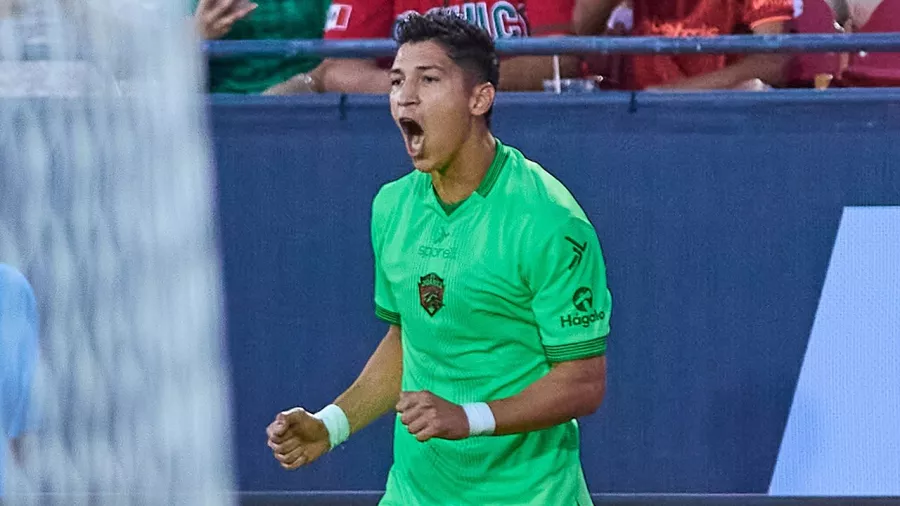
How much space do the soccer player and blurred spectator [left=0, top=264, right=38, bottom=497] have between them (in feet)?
2.33

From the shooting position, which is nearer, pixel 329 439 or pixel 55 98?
pixel 55 98

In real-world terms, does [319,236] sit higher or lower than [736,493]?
higher

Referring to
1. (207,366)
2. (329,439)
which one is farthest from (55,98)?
(329,439)

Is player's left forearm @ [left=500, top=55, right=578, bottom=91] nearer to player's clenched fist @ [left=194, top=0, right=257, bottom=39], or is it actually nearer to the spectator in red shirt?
the spectator in red shirt

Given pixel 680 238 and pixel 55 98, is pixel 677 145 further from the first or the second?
pixel 55 98

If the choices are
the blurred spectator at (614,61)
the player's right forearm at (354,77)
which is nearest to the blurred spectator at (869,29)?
the blurred spectator at (614,61)

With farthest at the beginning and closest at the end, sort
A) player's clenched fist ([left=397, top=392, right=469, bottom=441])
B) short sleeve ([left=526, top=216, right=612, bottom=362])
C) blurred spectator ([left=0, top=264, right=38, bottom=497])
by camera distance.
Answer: short sleeve ([left=526, top=216, right=612, bottom=362]) < player's clenched fist ([left=397, top=392, right=469, bottom=441]) < blurred spectator ([left=0, top=264, right=38, bottom=497])

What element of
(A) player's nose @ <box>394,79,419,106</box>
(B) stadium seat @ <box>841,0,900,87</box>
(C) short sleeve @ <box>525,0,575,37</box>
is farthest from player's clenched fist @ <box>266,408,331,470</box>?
(B) stadium seat @ <box>841,0,900,87</box>

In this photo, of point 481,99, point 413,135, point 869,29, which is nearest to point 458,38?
point 481,99

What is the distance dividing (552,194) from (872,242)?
162 centimetres

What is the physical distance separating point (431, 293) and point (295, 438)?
1.58ft

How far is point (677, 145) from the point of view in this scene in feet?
17.0

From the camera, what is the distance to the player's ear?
3.99 m

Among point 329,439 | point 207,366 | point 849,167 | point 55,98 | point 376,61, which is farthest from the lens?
point 376,61
